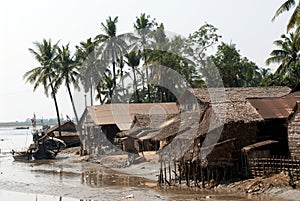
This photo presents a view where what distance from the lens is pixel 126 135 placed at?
1539 inches

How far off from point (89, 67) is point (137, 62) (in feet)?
17.9

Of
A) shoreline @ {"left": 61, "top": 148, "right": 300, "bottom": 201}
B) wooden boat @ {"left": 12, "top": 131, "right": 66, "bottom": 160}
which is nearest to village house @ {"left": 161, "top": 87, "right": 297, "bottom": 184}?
shoreline @ {"left": 61, "top": 148, "right": 300, "bottom": 201}

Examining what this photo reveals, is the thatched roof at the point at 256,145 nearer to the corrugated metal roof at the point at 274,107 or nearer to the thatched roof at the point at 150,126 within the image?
the corrugated metal roof at the point at 274,107

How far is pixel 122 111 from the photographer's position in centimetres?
4653

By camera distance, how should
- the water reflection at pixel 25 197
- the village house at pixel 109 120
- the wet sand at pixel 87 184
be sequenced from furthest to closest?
the village house at pixel 109 120, the water reflection at pixel 25 197, the wet sand at pixel 87 184

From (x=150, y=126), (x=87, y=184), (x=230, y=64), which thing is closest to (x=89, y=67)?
(x=230, y=64)

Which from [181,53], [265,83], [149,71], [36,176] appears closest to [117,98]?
[149,71]

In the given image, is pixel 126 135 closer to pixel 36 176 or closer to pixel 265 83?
pixel 36 176

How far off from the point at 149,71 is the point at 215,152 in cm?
3259

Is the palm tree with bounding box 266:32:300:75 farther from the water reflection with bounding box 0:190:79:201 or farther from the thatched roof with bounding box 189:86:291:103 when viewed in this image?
the water reflection with bounding box 0:190:79:201

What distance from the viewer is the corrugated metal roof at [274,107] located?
25703 mm

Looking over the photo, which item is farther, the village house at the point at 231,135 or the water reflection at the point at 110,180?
the water reflection at the point at 110,180

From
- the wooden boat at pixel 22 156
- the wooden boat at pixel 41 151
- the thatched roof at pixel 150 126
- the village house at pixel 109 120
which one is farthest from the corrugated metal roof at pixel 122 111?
the wooden boat at pixel 22 156

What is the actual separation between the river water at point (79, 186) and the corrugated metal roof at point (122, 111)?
549 cm
